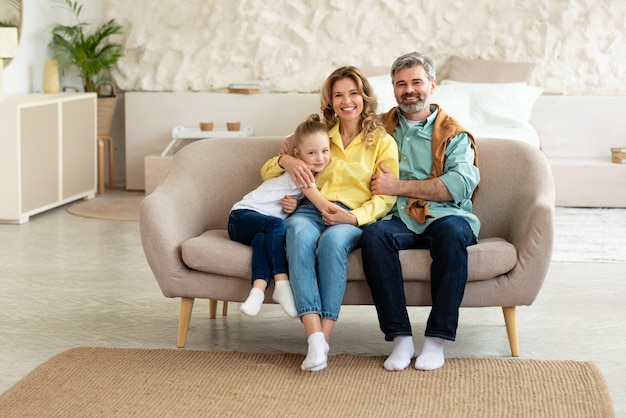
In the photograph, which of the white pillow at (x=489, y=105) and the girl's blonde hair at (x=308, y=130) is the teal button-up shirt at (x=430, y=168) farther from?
the white pillow at (x=489, y=105)

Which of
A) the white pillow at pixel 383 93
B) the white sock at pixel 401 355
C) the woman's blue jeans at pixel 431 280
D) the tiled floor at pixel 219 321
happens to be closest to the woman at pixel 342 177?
the woman's blue jeans at pixel 431 280

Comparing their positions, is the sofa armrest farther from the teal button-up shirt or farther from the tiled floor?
the teal button-up shirt

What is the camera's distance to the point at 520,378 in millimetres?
2988

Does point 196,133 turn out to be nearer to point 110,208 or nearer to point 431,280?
point 110,208

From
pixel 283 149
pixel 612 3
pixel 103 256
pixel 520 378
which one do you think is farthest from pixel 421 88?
pixel 612 3

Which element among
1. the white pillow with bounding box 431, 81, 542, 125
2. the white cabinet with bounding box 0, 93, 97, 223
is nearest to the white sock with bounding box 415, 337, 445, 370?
the white pillow with bounding box 431, 81, 542, 125

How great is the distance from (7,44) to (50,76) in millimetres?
746

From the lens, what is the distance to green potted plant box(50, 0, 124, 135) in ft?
22.1

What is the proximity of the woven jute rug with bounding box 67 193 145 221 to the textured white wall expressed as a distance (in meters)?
0.91

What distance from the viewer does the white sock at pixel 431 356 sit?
3055mm

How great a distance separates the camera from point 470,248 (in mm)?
3158

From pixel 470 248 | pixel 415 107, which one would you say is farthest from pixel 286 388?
pixel 415 107

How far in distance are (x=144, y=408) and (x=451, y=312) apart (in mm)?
998

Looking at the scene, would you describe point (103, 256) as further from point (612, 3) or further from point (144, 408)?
point (612, 3)
